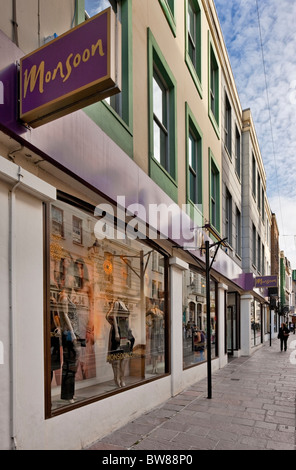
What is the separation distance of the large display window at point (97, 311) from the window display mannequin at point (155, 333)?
0.02 m

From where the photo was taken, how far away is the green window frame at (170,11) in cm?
852

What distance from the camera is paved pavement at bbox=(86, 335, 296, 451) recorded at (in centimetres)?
511

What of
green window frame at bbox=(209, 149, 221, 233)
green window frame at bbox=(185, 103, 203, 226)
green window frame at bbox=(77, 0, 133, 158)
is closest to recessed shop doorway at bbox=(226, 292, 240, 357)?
green window frame at bbox=(209, 149, 221, 233)

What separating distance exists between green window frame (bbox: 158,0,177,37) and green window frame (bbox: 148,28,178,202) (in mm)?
1037

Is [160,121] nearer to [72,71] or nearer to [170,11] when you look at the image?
[170,11]

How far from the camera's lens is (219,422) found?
6184 millimetres

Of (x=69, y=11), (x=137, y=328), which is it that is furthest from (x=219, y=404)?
(x=69, y=11)

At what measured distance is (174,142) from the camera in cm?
915

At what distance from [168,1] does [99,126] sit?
17.9 ft

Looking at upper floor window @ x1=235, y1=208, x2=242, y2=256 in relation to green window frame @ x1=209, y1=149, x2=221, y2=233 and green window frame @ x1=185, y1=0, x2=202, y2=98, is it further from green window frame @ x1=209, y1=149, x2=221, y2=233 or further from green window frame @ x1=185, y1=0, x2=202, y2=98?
green window frame @ x1=185, y1=0, x2=202, y2=98

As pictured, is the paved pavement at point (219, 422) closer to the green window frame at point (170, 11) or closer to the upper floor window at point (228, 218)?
the upper floor window at point (228, 218)

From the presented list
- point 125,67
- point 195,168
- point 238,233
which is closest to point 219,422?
point 125,67

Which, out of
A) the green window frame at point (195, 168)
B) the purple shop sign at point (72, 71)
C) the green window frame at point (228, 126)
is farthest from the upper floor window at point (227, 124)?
the purple shop sign at point (72, 71)

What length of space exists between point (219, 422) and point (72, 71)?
214 inches
